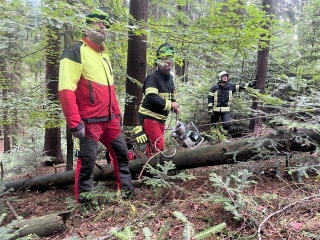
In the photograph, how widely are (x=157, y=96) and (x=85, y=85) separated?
1.31 meters

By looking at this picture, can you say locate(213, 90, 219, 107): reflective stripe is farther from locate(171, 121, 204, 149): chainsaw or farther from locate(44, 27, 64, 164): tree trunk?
locate(44, 27, 64, 164): tree trunk

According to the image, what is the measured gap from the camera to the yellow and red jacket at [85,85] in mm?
3338

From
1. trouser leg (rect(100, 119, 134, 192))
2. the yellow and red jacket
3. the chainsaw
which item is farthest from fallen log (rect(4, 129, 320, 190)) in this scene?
the yellow and red jacket

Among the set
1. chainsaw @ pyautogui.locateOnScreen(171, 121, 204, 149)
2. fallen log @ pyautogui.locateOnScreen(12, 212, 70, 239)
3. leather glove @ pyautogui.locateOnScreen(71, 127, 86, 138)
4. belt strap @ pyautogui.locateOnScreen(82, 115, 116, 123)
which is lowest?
fallen log @ pyautogui.locateOnScreen(12, 212, 70, 239)

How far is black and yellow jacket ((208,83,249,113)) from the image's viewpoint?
8.05 meters

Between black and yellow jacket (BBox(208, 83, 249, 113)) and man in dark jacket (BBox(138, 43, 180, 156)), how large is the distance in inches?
144

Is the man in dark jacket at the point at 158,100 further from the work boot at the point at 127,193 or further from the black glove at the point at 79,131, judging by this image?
the black glove at the point at 79,131

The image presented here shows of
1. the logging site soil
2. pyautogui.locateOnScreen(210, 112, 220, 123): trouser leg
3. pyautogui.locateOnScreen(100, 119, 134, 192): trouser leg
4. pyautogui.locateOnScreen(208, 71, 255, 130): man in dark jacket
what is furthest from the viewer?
pyautogui.locateOnScreen(210, 112, 220, 123): trouser leg

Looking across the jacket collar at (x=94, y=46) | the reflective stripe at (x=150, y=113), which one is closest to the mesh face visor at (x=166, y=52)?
the reflective stripe at (x=150, y=113)

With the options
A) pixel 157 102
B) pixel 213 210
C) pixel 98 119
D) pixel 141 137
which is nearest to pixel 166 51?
pixel 157 102

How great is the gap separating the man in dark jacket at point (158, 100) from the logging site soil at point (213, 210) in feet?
3.06

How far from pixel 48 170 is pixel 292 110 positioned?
6593 millimetres

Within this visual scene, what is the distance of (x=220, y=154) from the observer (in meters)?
4.00

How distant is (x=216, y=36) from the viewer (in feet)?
13.3
